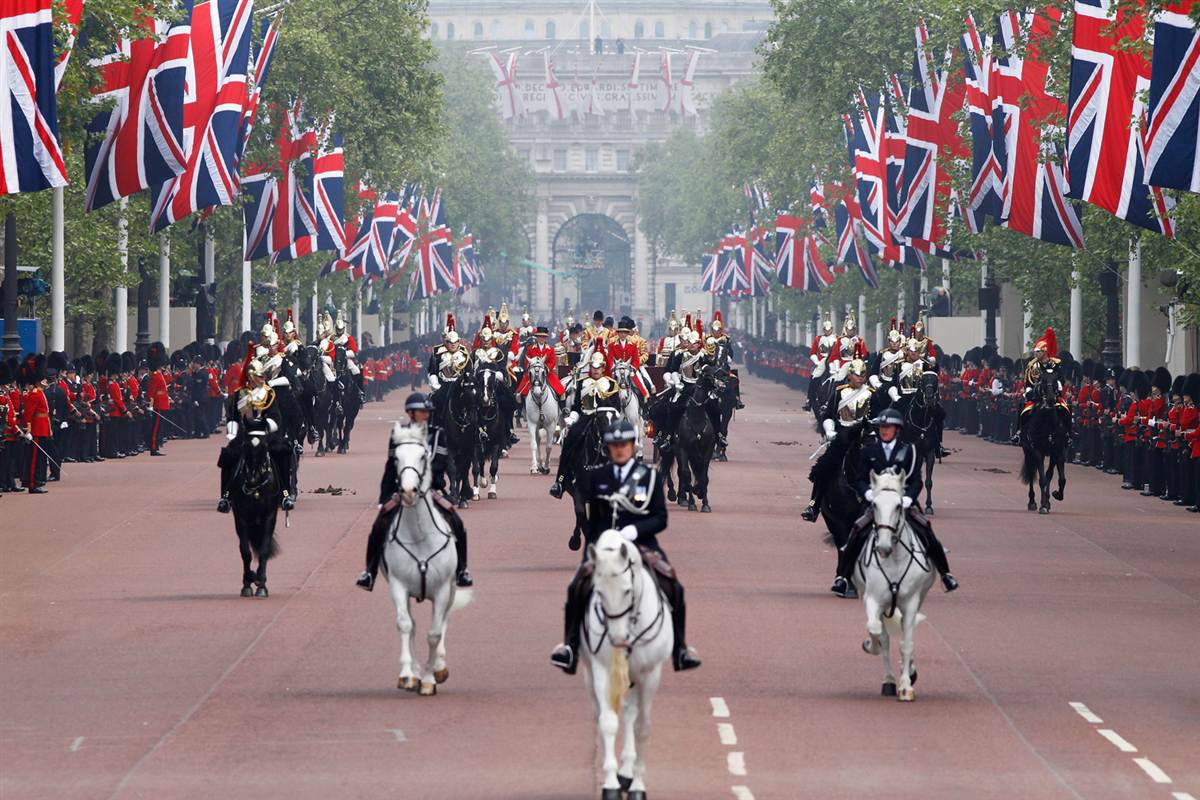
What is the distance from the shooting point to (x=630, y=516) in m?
14.6

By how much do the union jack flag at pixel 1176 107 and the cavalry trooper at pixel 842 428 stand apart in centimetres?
442

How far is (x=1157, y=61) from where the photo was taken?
27.0 metres

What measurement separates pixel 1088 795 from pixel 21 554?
15764 mm

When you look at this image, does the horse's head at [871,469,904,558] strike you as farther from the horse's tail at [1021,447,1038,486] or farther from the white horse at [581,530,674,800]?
the horse's tail at [1021,447,1038,486]

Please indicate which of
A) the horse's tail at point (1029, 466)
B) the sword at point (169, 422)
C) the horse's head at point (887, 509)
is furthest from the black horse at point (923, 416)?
the sword at point (169, 422)

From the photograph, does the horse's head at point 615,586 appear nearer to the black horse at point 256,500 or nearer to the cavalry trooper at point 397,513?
the cavalry trooper at point 397,513

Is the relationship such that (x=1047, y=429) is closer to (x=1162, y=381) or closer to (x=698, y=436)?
(x=698, y=436)

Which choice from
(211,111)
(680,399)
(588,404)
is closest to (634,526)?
(588,404)

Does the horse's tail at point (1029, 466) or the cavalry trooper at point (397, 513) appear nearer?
the cavalry trooper at point (397, 513)

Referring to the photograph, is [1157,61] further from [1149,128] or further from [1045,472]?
[1045,472]

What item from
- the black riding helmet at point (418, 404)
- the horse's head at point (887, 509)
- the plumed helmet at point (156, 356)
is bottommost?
the horse's head at point (887, 509)

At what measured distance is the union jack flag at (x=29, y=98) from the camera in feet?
103

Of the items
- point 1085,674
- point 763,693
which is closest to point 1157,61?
point 1085,674

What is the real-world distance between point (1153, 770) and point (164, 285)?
43.6 metres
